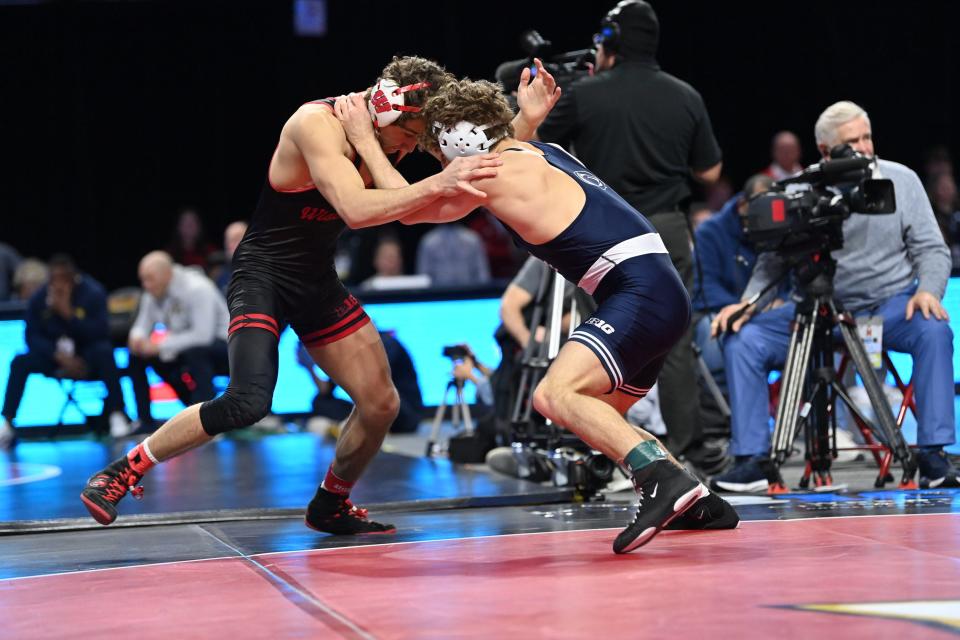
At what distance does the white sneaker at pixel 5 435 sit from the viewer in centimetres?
895

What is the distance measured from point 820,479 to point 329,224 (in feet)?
7.42

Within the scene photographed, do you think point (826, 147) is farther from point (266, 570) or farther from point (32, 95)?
point (32, 95)

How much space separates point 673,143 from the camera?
6.07m

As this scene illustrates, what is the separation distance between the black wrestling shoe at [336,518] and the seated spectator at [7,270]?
769 cm

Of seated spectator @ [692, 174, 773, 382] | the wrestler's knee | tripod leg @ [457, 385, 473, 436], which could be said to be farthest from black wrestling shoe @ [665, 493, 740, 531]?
tripod leg @ [457, 385, 473, 436]

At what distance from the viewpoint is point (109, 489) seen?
4562 mm

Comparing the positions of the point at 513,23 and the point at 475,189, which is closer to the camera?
the point at 475,189

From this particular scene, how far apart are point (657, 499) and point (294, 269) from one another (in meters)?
1.54

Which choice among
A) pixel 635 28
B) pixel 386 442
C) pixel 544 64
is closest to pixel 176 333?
pixel 386 442

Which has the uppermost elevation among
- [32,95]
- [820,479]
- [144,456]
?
[32,95]

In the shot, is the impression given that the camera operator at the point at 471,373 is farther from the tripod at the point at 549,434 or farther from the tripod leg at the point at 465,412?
the tripod at the point at 549,434

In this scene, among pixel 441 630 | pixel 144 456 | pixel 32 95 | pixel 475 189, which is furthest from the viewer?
pixel 32 95

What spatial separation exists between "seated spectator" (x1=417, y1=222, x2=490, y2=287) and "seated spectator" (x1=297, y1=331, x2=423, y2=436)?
6.75 ft

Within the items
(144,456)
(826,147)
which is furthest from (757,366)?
(144,456)
